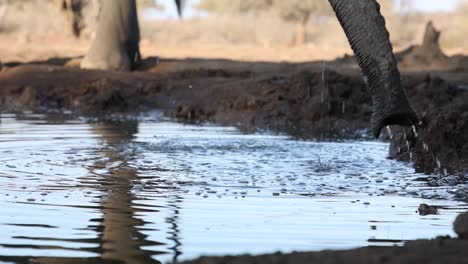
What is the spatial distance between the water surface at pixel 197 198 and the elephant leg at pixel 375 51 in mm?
714

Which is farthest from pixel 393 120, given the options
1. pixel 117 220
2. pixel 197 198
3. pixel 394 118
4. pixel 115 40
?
pixel 115 40

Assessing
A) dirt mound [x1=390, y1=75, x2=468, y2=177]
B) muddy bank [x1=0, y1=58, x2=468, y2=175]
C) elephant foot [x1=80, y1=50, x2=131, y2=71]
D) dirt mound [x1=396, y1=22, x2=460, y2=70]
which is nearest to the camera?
dirt mound [x1=390, y1=75, x2=468, y2=177]

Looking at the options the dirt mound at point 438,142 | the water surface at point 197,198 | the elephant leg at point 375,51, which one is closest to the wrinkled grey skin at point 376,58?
the elephant leg at point 375,51

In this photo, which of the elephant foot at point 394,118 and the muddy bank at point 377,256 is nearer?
the muddy bank at point 377,256

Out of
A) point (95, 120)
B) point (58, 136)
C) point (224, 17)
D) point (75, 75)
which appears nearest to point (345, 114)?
point (95, 120)

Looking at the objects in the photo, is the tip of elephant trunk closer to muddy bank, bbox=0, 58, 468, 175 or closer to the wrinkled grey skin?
the wrinkled grey skin

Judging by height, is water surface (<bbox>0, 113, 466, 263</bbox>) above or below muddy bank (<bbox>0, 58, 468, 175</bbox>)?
below

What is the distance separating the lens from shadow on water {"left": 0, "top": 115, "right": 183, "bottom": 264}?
17.2ft

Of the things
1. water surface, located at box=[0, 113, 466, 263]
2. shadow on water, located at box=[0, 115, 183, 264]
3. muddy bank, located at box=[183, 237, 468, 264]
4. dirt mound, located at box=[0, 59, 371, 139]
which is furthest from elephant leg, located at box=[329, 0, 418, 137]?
dirt mound, located at box=[0, 59, 371, 139]

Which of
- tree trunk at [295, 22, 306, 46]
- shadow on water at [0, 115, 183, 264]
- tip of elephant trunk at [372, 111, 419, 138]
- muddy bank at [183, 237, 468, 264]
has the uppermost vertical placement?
tree trunk at [295, 22, 306, 46]

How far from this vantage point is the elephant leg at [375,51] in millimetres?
5762

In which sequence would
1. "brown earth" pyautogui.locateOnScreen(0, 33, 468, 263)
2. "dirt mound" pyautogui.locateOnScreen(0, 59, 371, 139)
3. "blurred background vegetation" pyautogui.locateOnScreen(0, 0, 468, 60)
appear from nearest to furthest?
"brown earth" pyautogui.locateOnScreen(0, 33, 468, 263) → "dirt mound" pyautogui.locateOnScreen(0, 59, 371, 139) → "blurred background vegetation" pyautogui.locateOnScreen(0, 0, 468, 60)

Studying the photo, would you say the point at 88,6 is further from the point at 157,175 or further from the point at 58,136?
the point at 157,175

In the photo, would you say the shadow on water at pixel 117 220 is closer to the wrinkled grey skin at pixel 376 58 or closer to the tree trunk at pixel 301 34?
the wrinkled grey skin at pixel 376 58
